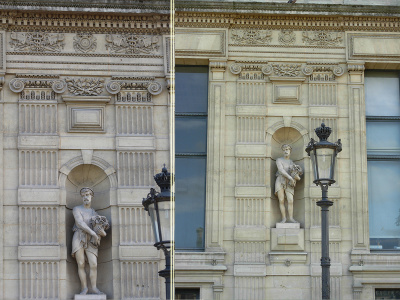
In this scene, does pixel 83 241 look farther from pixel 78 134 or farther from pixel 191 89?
pixel 191 89

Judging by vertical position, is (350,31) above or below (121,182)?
above

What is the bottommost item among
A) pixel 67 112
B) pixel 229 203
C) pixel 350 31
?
pixel 229 203

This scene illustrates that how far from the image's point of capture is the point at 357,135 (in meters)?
26.1

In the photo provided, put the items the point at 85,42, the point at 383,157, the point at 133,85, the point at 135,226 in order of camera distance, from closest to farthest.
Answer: the point at 135,226
the point at 133,85
the point at 85,42
the point at 383,157

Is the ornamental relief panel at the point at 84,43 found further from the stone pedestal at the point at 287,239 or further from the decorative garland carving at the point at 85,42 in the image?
the stone pedestal at the point at 287,239

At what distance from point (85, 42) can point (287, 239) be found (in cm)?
605

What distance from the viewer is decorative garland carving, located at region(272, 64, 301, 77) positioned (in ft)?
86.4

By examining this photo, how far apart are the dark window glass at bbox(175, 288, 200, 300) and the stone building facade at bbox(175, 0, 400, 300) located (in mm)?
94

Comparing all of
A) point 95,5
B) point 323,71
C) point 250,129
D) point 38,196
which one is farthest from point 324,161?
point 95,5

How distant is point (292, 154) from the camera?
26.3m

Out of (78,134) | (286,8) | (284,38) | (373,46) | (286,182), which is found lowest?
(286,182)

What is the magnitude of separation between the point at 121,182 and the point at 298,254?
399 cm

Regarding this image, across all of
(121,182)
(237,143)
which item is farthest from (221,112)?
(121,182)

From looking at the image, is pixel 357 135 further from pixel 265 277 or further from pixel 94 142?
pixel 94 142
